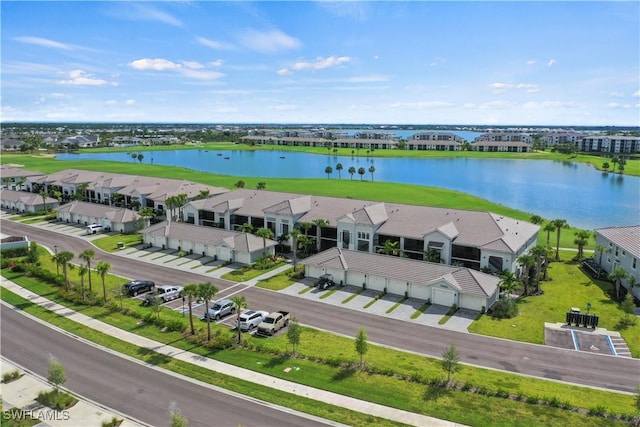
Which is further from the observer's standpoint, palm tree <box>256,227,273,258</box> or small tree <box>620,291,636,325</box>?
palm tree <box>256,227,273,258</box>

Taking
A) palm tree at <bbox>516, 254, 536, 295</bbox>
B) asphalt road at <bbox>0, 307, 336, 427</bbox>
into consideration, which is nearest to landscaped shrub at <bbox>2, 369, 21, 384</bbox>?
asphalt road at <bbox>0, 307, 336, 427</bbox>

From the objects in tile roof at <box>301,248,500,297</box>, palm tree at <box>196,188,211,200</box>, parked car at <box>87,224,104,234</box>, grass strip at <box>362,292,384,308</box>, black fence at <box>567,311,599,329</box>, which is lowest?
grass strip at <box>362,292,384,308</box>

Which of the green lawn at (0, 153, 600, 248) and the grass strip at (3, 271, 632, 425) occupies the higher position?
the green lawn at (0, 153, 600, 248)

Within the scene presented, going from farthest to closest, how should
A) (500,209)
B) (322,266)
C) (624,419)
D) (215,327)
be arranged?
1. (500,209)
2. (322,266)
3. (215,327)
4. (624,419)

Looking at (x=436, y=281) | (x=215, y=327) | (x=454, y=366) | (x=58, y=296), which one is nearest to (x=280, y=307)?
(x=215, y=327)

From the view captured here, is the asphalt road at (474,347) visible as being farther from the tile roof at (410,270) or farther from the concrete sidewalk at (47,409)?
the concrete sidewalk at (47,409)

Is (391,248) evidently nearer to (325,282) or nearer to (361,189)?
(325,282)

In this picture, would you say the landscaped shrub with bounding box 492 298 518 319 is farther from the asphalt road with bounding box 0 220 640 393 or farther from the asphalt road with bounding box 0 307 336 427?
the asphalt road with bounding box 0 307 336 427

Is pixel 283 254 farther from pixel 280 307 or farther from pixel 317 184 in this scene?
pixel 317 184
